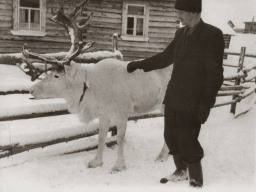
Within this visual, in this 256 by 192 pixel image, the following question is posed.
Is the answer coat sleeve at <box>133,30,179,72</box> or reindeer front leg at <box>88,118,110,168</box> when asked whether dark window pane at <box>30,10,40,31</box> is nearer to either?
reindeer front leg at <box>88,118,110,168</box>

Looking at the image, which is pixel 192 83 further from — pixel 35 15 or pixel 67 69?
pixel 35 15

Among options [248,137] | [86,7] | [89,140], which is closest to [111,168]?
[89,140]

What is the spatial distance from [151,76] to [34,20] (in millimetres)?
9459

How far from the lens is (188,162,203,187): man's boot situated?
12.7 ft

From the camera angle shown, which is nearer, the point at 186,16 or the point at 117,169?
the point at 186,16

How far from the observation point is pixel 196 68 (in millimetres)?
3711

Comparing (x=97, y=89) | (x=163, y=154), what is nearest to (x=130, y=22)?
(x=163, y=154)

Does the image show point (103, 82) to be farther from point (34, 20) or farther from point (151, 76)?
point (34, 20)

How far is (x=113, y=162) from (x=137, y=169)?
39 cm

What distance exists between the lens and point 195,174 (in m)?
3.87

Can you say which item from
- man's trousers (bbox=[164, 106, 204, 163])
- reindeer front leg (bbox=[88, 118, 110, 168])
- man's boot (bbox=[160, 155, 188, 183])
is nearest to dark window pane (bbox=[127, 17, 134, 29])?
reindeer front leg (bbox=[88, 118, 110, 168])

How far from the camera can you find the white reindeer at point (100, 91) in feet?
15.0

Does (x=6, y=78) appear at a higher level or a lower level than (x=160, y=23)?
lower

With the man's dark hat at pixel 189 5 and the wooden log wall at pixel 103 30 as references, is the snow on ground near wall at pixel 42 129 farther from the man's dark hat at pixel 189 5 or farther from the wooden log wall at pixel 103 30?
the wooden log wall at pixel 103 30
